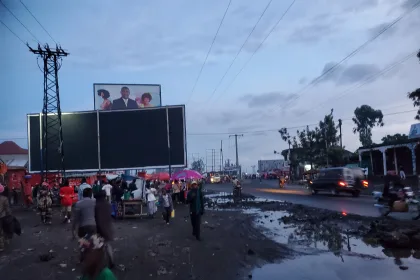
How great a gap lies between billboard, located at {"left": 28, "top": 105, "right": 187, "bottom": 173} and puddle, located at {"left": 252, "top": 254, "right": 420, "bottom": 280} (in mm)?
21477

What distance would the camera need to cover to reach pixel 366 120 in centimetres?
6912

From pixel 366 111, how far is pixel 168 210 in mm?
59981

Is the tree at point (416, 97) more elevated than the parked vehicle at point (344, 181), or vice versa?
the tree at point (416, 97)

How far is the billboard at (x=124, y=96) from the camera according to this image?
42875 mm

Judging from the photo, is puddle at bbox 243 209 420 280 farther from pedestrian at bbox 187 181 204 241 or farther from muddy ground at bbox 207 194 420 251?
pedestrian at bbox 187 181 204 241

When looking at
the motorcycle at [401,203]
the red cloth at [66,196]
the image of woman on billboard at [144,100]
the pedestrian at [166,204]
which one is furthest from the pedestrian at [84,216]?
the image of woman on billboard at [144,100]

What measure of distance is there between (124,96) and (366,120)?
44.0 m

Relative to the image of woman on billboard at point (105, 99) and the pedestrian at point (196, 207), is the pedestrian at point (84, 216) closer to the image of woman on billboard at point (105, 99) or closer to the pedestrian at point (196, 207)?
the pedestrian at point (196, 207)

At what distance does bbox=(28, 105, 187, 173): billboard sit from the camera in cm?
3006

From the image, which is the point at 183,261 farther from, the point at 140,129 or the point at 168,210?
the point at 140,129

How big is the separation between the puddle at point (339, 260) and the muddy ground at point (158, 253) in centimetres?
58

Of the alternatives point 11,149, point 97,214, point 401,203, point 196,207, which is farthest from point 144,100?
point 97,214

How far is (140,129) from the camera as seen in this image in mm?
30438

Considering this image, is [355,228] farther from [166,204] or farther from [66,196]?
[66,196]
